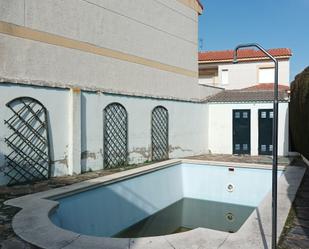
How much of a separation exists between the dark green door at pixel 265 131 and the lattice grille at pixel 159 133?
18.3 feet

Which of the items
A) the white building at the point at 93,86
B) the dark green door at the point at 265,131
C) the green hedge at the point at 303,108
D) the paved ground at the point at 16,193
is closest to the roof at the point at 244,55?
the dark green door at the point at 265,131

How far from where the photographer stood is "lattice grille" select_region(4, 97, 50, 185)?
945 centimetres

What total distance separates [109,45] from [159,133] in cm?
468

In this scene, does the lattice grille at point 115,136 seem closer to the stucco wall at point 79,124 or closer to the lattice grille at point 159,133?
the stucco wall at point 79,124

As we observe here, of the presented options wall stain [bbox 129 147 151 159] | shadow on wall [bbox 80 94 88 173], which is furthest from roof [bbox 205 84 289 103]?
shadow on wall [bbox 80 94 88 173]

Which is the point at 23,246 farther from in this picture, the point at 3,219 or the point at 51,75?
the point at 51,75

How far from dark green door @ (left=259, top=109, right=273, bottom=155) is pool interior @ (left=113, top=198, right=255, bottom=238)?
6188 millimetres

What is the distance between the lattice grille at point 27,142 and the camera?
9453 mm

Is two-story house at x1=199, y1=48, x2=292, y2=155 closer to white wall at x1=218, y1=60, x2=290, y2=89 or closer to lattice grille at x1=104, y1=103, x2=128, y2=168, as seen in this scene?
white wall at x1=218, y1=60, x2=290, y2=89

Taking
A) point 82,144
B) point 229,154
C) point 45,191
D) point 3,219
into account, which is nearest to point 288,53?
point 229,154

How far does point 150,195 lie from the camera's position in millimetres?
11938

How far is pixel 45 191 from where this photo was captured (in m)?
8.53

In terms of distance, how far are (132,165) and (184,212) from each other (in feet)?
9.31

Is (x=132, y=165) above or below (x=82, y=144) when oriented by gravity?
below
